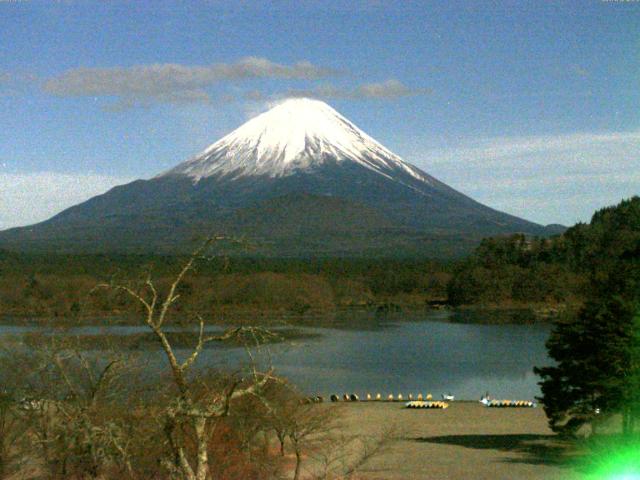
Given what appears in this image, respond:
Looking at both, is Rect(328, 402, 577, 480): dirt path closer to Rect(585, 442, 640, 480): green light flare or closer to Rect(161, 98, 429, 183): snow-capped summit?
Rect(585, 442, 640, 480): green light flare

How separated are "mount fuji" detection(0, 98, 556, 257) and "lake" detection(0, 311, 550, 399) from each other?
5068 centimetres

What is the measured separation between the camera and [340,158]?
14450cm

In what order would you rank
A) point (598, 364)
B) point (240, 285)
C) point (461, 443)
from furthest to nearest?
point (240, 285) < point (461, 443) < point (598, 364)

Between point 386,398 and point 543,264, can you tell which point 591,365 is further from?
point 543,264

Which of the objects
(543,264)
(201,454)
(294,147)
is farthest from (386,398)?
(294,147)

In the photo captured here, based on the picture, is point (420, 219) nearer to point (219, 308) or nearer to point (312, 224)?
point (312, 224)

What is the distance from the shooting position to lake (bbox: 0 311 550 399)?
25.9m

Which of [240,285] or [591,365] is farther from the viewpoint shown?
[240,285]

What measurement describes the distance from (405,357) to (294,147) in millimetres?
113020

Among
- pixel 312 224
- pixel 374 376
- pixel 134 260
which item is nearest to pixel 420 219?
pixel 312 224

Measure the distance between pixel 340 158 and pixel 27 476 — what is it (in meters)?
135

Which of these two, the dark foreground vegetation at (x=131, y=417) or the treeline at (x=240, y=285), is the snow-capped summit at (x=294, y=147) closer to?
the treeline at (x=240, y=285)

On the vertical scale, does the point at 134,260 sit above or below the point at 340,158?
below

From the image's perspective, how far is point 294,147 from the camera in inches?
5694
